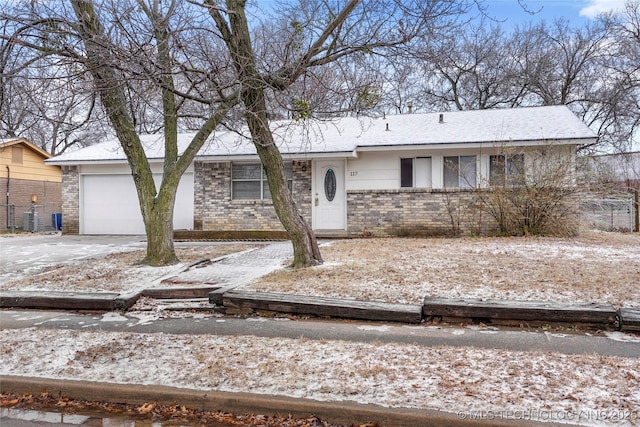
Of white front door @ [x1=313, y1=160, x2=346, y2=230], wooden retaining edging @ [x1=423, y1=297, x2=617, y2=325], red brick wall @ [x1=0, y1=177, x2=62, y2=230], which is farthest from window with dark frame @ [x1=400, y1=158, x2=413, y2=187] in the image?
red brick wall @ [x1=0, y1=177, x2=62, y2=230]

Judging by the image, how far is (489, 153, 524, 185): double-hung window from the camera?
12820 millimetres

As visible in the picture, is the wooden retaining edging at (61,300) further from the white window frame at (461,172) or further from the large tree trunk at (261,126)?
the white window frame at (461,172)

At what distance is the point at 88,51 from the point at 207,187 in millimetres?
9665

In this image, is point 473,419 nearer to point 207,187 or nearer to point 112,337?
point 112,337

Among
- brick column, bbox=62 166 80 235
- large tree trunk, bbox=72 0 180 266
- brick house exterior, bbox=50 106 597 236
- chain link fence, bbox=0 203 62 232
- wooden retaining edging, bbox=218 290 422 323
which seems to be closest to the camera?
wooden retaining edging, bbox=218 290 422 323

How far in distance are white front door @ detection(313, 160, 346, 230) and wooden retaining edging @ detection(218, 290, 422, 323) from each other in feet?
29.3

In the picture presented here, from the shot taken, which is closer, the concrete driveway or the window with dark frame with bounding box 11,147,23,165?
the concrete driveway

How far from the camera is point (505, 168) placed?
13344 millimetres

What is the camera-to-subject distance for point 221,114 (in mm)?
7848

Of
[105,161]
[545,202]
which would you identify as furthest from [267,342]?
[105,161]

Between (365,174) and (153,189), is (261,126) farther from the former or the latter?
(365,174)

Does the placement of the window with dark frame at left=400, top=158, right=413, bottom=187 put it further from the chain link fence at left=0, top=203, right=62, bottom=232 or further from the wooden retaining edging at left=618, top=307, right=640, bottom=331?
the chain link fence at left=0, top=203, right=62, bottom=232

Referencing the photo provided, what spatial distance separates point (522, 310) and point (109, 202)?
623 inches

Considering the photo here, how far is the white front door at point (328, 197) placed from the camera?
15.1 m
